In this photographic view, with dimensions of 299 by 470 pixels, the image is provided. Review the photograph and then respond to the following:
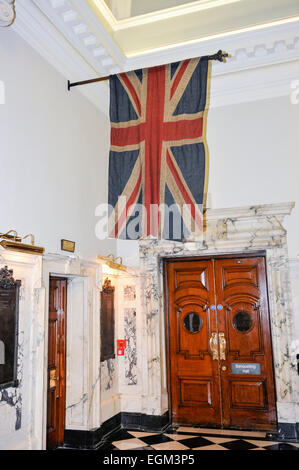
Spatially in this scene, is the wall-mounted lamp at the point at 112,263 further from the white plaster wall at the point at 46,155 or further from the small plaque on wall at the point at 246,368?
the small plaque on wall at the point at 246,368

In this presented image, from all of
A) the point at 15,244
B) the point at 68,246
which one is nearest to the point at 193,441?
the point at 68,246

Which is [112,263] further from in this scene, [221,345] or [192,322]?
[221,345]

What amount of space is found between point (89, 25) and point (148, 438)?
17.6 feet

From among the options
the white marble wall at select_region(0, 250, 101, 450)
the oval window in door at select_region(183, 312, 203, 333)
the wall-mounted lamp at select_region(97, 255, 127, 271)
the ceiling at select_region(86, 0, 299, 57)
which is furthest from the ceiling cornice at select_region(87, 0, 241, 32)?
the oval window in door at select_region(183, 312, 203, 333)

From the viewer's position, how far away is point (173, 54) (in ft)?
19.4

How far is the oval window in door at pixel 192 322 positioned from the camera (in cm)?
617

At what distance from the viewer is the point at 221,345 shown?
5.99m

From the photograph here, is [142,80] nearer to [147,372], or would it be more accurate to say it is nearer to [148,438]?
[147,372]

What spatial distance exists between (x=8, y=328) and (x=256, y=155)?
4.12 metres

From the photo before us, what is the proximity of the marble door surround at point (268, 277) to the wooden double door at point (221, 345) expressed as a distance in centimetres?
21

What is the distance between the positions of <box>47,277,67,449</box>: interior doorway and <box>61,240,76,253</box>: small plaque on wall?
0.44 m

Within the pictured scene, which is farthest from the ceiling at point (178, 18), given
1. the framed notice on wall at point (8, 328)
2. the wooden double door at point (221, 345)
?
the framed notice on wall at point (8, 328)

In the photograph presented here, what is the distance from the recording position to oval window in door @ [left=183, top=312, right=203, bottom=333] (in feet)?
20.2

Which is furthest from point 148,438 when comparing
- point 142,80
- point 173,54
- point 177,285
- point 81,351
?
point 173,54
